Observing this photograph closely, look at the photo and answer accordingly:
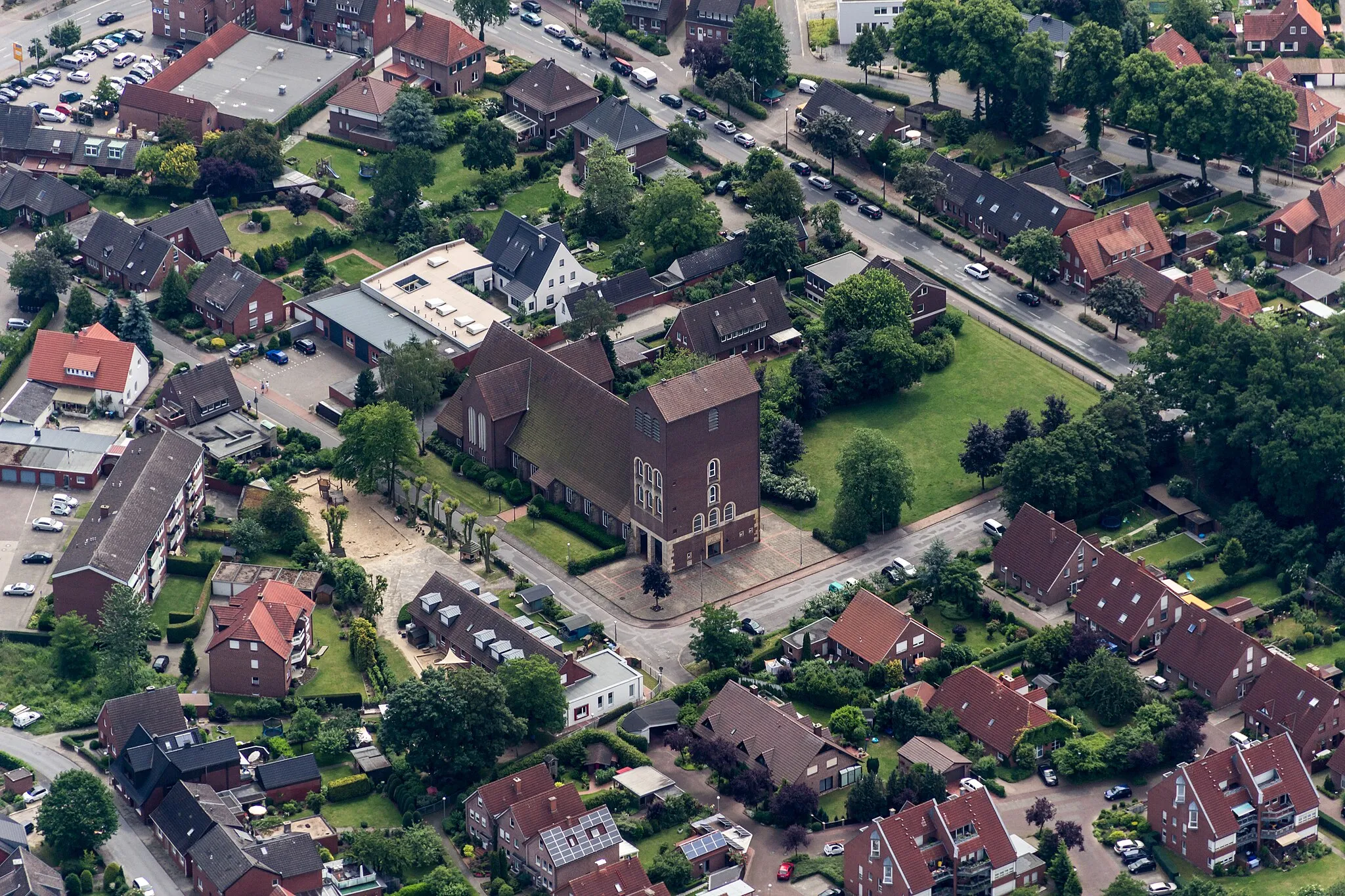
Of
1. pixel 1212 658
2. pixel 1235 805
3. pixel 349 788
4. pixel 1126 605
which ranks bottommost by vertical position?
pixel 349 788

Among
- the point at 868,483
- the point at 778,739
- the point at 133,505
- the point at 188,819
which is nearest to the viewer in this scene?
the point at 188,819

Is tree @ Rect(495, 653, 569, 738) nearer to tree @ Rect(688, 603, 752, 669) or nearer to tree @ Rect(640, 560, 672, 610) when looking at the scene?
tree @ Rect(688, 603, 752, 669)

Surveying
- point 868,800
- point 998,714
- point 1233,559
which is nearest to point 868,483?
point 998,714

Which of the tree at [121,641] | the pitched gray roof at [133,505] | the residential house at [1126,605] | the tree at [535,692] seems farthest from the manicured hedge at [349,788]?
the residential house at [1126,605]

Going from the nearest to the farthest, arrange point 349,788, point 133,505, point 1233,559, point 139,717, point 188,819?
point 188,819 < point 349,788 < point 139,717 < point 133,505 < point 1233,559

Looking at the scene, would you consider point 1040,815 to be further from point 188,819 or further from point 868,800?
point 188,819

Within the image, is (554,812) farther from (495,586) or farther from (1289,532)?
(1289,532)
